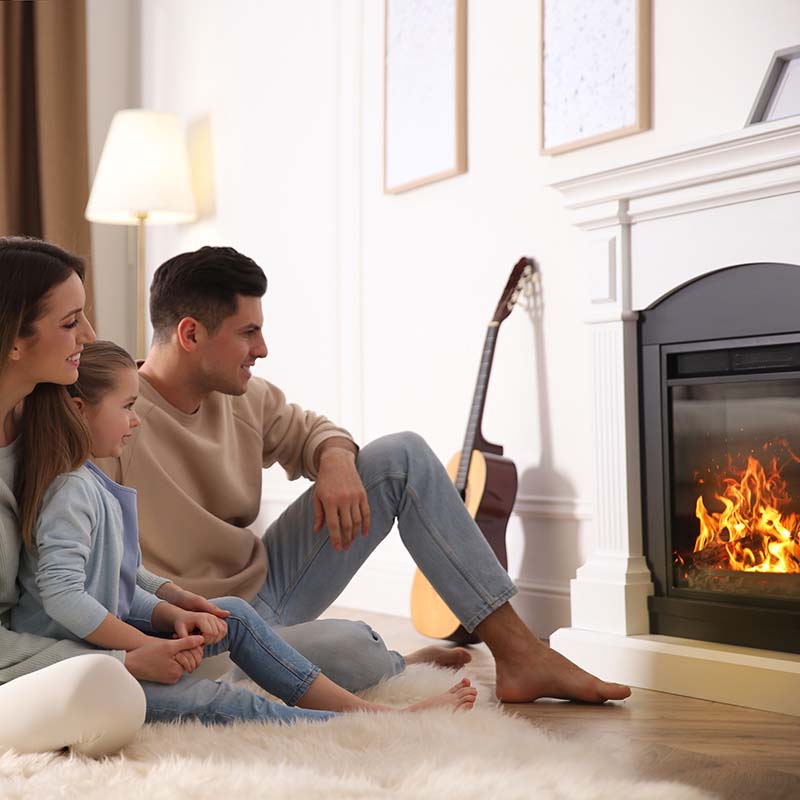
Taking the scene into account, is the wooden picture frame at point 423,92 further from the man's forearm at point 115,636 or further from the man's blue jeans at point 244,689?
the man's forearm at point 115,636

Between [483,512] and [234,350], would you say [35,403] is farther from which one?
[483,512]

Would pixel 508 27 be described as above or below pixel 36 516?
above

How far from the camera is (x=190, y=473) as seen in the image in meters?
2.21

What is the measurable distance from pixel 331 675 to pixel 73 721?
25.7 inches

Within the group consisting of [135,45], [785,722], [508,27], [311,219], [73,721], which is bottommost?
[785,722]

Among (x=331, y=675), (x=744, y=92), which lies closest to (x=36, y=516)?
(x=331, y=675)

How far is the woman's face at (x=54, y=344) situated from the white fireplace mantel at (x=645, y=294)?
1325 mm

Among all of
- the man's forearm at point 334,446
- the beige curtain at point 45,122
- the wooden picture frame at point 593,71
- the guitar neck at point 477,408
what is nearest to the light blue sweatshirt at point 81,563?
the man's forearm at point 334,446

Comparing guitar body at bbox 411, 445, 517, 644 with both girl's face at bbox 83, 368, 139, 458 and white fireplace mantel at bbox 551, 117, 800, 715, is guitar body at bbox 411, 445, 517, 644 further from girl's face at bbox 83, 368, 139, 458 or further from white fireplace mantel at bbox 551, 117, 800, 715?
girl's face at bbox 83, 368, 139, 458

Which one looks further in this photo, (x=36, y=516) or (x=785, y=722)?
(x=785, y=722)

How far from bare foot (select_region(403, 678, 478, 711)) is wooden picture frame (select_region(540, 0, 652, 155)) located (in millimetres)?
1545

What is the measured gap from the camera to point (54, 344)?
1.73 m

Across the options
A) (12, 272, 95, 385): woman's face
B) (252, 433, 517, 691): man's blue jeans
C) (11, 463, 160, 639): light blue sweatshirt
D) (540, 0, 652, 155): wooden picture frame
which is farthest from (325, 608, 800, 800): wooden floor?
(540, 0, 652, 155): wooden picture frame

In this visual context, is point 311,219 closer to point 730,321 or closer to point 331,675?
point 730,321
